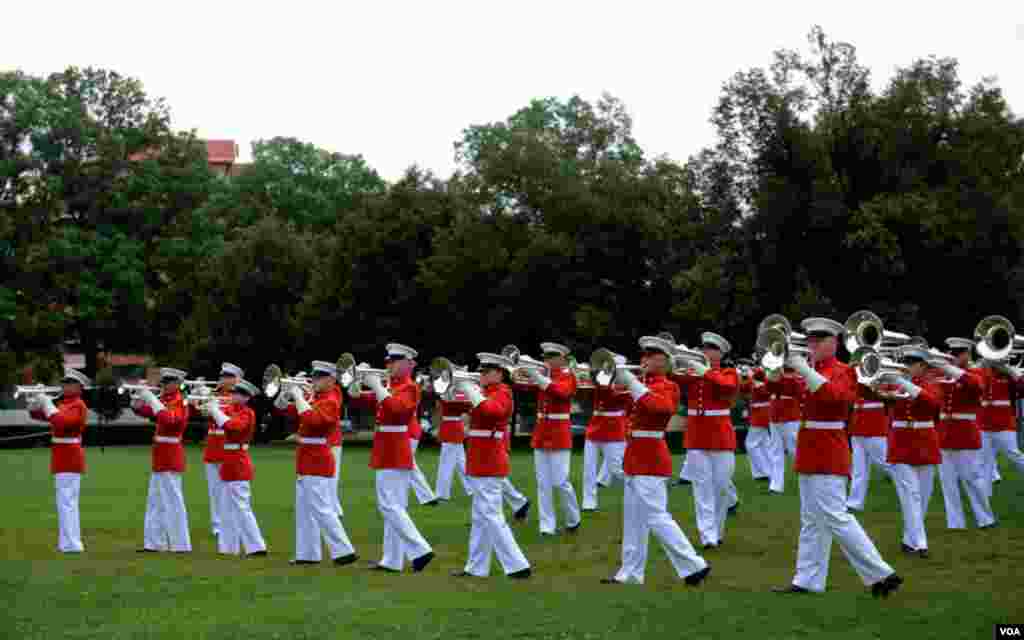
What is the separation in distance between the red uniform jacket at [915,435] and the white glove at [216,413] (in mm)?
8323

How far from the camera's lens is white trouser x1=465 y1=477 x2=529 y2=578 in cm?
1460

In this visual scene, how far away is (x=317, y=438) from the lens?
53.7 ft

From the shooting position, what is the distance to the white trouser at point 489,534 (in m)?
14.6

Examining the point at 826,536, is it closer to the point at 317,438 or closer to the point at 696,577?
the point at 696,577

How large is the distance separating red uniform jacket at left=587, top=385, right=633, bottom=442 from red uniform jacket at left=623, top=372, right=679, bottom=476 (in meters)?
5.28

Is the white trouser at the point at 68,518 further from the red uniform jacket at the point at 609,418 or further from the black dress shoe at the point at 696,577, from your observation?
the black dress shoe at the point at 696,577

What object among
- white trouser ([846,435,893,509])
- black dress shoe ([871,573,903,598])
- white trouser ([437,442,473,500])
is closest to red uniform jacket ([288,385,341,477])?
black dress shoe ([871,573,903,598])

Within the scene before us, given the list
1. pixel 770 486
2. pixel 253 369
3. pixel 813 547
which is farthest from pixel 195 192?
pixel 813 547

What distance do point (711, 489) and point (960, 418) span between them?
3.58 meters

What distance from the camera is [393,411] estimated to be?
52.5ft

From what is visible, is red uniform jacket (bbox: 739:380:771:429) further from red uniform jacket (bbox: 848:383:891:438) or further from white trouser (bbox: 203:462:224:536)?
white trouser (bbox: 203:462:224:536)

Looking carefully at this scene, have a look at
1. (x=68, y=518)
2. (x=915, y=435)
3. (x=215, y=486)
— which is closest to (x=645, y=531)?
(x=915, y=435)

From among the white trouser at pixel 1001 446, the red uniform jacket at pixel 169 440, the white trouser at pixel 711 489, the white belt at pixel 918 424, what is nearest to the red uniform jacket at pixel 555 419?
the white trouser at pixel 711 489

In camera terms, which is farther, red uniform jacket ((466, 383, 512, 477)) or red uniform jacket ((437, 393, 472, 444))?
red uniform jacket ((437, 393, 472, 444))
